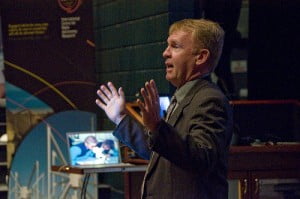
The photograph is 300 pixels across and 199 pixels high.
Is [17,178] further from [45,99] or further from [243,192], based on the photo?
[243,192]

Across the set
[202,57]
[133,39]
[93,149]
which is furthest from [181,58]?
[133,39]

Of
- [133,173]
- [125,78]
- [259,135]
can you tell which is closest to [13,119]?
[125,78]

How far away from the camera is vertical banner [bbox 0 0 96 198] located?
5.91 metres

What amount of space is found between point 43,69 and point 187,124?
13.0ft

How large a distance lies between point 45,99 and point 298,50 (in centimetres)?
237

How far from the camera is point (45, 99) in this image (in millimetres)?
6012

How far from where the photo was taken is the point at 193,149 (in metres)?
2.06

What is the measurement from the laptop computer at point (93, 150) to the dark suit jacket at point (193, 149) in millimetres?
2556

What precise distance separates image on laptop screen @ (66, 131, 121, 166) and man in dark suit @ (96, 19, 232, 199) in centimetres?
249

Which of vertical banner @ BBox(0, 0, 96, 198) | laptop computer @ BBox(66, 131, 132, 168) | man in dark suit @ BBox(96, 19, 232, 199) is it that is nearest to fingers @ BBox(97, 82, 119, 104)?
man in dark suit @ BBox(96, 19, 232, 199)

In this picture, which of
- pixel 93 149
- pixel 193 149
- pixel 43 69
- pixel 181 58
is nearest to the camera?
pixel 193 149

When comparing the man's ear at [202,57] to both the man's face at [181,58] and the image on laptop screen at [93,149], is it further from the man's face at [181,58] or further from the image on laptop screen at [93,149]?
the image on laptop screen at [93,149]

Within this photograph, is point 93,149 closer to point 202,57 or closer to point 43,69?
point 43,69

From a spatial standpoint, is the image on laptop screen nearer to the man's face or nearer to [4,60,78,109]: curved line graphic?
[4,60,78,109]: curved line graphic
